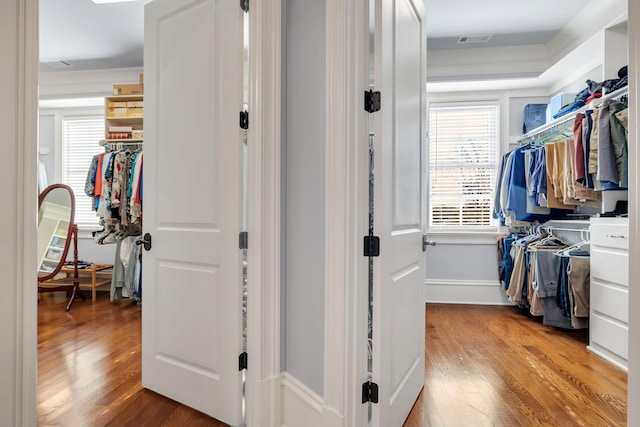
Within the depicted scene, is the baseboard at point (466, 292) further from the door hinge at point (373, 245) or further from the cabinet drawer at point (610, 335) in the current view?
the door hinge at point (373, 245)

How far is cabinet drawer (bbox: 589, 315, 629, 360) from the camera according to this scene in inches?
99.6

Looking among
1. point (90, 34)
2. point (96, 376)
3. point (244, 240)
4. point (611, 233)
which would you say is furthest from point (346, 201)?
point (90, 34)

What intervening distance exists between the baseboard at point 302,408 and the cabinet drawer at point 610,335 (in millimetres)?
2102

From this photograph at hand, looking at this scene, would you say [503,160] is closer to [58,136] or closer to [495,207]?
[495,207]

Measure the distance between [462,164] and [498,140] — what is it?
470 mm

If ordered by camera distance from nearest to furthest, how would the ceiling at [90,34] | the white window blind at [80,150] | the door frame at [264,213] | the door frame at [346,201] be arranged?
1. the door frame at [346,201]
2. the door frame at [264,213]
3. the ceiling at [90,34]
4. the white window blind at [80,150]

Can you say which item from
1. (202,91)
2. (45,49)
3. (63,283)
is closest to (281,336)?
(202,91)

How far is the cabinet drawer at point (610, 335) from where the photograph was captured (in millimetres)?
2529

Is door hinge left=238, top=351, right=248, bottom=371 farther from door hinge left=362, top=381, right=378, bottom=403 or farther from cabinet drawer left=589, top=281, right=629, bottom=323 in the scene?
cabinet drawer left=589, top=281, right=629, bottom=323

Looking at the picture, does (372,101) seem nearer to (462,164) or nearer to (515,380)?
(515,380)

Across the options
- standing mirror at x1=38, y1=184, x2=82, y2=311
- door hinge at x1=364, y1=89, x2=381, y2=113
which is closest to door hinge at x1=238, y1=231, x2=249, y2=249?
door hinge at x1=364, y1=89, x2=381, y2=113

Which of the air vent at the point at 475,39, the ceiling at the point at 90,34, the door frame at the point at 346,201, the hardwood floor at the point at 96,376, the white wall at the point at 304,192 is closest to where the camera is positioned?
the door frame at the point at 346,201

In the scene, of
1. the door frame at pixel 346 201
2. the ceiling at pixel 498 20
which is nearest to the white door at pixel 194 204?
the door frame at pixel 346 201

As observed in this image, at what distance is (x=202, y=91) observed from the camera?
6.37 ft
